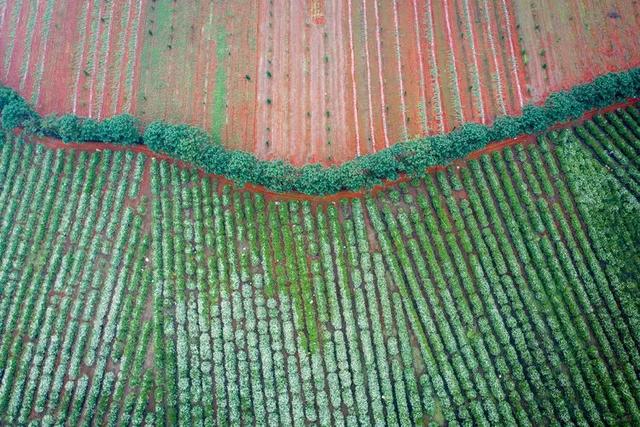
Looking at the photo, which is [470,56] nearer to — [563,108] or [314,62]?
[563,108]

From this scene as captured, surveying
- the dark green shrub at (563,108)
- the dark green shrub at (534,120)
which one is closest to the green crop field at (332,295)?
the dark green shrub at (534,120)

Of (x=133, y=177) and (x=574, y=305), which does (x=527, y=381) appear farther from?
(x=133, y=177)

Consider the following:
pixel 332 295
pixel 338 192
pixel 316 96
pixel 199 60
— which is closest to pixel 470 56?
pixel 316 96

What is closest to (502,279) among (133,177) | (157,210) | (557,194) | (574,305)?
(574,305)

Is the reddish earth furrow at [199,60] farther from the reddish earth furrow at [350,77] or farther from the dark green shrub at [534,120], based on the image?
the dark green shrub at [534,120]

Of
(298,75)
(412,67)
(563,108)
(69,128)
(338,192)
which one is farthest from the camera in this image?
(298,75)

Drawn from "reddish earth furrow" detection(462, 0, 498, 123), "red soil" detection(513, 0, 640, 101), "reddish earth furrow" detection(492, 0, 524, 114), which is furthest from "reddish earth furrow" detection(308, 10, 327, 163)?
"red soil" detection(513, 0, 640, 101)

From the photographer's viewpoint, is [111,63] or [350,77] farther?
[111,63]
